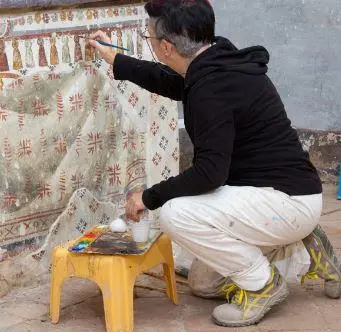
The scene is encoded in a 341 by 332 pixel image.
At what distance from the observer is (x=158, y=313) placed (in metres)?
3.64

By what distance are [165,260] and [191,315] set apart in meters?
0.25

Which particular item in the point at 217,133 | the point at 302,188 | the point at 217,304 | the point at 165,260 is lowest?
the point at 217,304

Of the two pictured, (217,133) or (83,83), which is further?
(83,83)

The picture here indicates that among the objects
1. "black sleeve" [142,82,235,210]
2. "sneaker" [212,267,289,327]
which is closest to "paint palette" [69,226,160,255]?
"black sleeve" [142,82,235,210]

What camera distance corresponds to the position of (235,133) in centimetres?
339

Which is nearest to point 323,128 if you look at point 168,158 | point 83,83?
point 168,158

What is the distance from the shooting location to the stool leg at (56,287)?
11.4 feet

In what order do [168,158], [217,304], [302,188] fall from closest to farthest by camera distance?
[302,188]
[217,304]
[168,158]

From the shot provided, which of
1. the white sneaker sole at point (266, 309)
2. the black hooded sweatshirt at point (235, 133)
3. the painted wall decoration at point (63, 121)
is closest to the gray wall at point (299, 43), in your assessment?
the painted wall decoration at point (63, 121)

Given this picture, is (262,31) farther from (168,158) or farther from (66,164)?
(66,164)

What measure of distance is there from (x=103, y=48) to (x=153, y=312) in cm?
117

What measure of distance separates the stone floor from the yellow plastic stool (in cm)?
12

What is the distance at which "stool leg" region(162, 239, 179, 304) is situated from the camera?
3637mm

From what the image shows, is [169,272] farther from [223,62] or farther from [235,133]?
[223,62]
